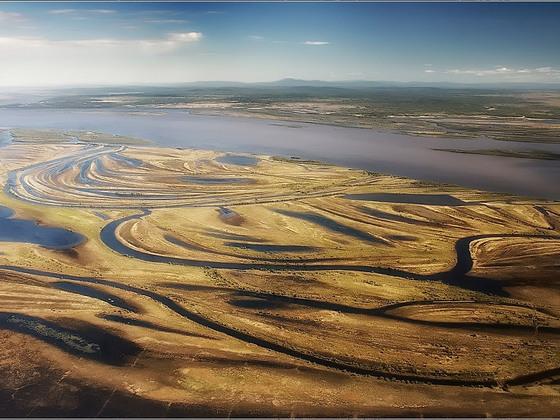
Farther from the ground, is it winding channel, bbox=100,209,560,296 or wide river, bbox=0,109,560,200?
wide river, bbox=0,109,560,200

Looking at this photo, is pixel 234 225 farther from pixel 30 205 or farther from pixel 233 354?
pixel 30 205

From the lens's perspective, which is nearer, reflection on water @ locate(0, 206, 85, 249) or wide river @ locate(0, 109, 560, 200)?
reflection on water @ locate(0, 206, 85, 249)

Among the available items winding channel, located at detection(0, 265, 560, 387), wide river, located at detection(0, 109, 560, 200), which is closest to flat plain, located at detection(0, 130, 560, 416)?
winding channel, located at detection(0, 265, 560, 387)

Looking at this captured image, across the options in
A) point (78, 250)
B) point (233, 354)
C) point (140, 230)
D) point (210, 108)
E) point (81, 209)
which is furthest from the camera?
point (210, 108)

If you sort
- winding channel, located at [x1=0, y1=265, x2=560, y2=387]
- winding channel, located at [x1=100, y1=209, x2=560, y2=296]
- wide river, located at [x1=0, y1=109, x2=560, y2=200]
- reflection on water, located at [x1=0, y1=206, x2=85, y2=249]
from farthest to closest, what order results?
1. wide river, located at [x1=0, y1=109, x2=560, y2=200]
2. reflection on water, located at [x1=0, y1=206, x2=85, y2=249]
3. winding channel, located at [x1=100, y1=209, x2=560, y2=296]
4. winding channel, located at [x1=0, y1=265, x2=560, y2=387]

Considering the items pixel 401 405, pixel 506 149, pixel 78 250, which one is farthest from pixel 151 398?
pixel 506 149

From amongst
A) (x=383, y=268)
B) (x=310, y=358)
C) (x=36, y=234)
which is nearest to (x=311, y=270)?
(x=383, y=268)

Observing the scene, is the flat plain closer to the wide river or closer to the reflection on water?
the reflection on water
